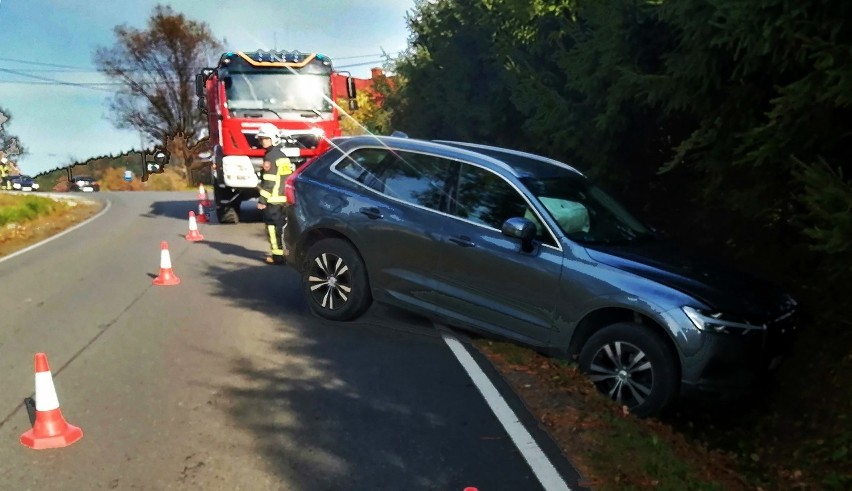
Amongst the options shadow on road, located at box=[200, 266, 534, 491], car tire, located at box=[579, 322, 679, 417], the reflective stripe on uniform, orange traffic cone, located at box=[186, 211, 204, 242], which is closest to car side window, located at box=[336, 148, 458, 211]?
shadow on road, located at box=[200, 266, 534, 491]

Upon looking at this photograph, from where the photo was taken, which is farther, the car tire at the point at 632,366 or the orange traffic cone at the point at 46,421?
the car tire at the point at 632,366

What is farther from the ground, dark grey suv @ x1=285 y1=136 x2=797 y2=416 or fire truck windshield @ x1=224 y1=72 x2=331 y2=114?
fire truck windshield @ x1=224 y1=72 x2=331 y2=114

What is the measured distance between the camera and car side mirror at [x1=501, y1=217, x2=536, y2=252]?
235 inches

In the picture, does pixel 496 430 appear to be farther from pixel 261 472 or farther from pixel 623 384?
pixel 261 472

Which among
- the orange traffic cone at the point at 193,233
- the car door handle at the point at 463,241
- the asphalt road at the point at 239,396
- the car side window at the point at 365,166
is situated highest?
the car side window at the point at 365,166

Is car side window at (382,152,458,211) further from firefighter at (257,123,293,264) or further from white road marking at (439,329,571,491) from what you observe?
firefighter at (257,123,293,264)

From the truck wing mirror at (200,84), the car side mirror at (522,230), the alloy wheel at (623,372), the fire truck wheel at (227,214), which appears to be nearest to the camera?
the alloy wheel at (623,372)

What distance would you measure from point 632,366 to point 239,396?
112 inches

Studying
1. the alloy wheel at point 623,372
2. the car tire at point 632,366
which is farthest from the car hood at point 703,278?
the alloy wheel at point 623,372

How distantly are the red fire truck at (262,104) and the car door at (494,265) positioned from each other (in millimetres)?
9576

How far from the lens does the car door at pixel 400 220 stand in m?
6.93

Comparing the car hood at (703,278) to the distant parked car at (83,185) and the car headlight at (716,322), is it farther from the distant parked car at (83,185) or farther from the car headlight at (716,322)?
the distant parked car at (83,185)

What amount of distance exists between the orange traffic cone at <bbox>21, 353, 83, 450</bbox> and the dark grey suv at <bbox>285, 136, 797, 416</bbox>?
3216mm

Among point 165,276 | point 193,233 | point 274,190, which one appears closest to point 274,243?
point 274,190
